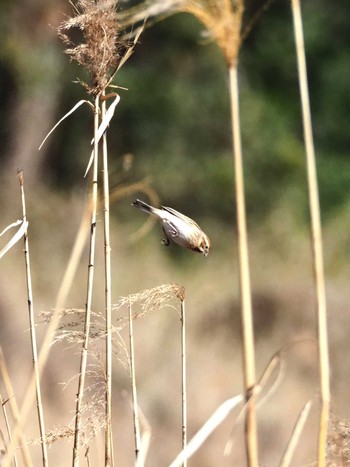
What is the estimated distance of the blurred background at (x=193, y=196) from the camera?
108 inches

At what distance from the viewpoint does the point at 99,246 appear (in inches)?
114

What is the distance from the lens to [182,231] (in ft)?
2.97

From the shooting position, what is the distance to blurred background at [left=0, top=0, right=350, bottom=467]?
108 inches

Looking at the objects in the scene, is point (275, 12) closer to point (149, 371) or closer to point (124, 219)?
point (124, 219)

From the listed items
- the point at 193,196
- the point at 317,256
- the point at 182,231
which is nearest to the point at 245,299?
the point at 317,256

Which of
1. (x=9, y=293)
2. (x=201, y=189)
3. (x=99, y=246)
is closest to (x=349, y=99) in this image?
(x=201, y=189)

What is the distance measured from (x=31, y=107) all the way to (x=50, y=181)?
0.25 meters

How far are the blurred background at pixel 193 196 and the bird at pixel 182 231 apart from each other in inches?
71.2

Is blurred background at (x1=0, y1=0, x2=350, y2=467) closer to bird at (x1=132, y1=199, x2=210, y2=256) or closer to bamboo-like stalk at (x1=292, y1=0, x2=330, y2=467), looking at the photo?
bird at (x1=132, y1=199, x2=210, y2=256)

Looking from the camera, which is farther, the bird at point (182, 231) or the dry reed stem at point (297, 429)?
the bird at point (182, 231)

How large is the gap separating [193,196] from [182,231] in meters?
1.90

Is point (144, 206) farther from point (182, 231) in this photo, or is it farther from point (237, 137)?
point (237, 137)

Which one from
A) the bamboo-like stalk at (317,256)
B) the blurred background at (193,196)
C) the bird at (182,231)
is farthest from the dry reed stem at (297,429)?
the blurred background at (193,196)

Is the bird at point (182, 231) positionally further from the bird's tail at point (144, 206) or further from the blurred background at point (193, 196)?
the blurred background at point (193, 196)
